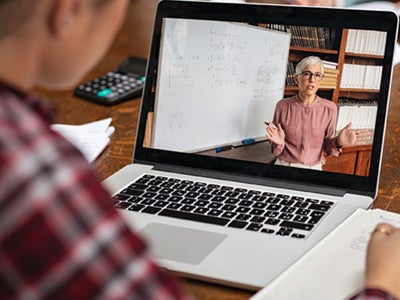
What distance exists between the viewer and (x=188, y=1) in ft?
3.64

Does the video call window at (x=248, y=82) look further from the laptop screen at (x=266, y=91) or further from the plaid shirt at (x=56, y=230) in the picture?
the plaid shirt at (x=56, y=230)

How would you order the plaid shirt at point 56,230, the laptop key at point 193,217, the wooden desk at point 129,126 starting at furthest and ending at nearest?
1. the laptop key at point 193,217
2. the wooden desk at point 129,126
3. the plaid shirt at point 56,230

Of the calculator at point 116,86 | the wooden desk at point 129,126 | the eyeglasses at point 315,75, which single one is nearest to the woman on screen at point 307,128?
the eyeglasses at point 315,75

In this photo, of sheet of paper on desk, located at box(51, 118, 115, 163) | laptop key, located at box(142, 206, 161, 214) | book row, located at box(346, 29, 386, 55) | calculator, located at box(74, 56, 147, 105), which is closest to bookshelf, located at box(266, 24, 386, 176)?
book row, located at box(346, 29, 386, 55)

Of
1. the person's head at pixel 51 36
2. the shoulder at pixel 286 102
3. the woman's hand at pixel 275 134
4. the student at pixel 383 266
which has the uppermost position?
the person's head at pixel 51 36

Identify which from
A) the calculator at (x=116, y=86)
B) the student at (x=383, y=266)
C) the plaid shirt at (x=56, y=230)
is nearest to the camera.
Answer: the plaid shirt at (x=56, y=230)

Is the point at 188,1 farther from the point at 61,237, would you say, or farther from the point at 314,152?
the point at 61,237

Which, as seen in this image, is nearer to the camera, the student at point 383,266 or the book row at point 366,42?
the student at point 383,266

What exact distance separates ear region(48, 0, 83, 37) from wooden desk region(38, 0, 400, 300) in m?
0.38

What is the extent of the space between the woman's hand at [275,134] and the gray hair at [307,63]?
0.26 ft

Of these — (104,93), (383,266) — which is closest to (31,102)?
(383,266)

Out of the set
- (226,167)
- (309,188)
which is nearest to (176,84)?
(226,167)

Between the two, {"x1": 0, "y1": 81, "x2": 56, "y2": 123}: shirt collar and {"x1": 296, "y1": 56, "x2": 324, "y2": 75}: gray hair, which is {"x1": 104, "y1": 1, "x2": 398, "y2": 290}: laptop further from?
{"x1": 0, "y1": 81, "x2": 56, "y2": 123}: shirt collar

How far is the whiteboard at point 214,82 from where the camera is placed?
1.05 meters
